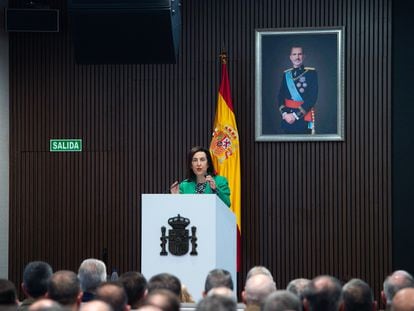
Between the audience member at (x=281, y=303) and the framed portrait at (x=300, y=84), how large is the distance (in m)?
6.19

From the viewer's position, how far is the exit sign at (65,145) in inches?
419

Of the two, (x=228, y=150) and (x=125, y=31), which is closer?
(x=125, y=31)

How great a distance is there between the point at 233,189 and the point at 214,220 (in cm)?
Answer: 361

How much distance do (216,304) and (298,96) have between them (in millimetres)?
6771

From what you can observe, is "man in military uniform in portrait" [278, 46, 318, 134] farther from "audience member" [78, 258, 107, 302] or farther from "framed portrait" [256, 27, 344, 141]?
"audience member" [78, 258, 107, 302]

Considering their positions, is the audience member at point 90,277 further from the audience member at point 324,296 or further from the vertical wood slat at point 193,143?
the vertical wood slat at point 193,143

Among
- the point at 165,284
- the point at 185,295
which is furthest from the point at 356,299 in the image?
the point at 185,295

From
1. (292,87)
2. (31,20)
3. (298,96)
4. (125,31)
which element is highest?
(31,20)

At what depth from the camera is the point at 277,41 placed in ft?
34.0

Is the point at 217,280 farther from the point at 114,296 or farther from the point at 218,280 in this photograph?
the point at 114,296

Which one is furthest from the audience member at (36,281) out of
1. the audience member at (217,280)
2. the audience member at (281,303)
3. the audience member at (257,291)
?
the audience member at (281,303)

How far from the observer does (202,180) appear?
298 inches

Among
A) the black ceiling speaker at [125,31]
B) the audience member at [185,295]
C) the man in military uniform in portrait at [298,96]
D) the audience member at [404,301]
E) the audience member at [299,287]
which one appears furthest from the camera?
the man in military uniform in portrait at [298,96]

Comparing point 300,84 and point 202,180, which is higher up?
point 300,84
